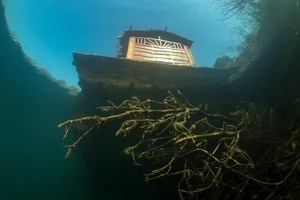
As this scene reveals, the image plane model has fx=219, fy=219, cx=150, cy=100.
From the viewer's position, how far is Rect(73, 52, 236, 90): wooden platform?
862cm

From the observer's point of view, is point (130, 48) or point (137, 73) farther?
point (130, 48)

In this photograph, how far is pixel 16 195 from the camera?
56.5ft

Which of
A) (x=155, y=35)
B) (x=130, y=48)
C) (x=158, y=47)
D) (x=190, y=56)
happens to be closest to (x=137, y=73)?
(x=130, y=48)

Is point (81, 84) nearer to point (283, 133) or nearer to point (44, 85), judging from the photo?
point (283, 133)

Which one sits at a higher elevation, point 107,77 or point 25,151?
point 107,77

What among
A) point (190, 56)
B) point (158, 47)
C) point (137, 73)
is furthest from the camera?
point (190, 56)

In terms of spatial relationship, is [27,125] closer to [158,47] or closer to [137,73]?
[158,47]

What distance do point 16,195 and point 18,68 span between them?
33.6 ft

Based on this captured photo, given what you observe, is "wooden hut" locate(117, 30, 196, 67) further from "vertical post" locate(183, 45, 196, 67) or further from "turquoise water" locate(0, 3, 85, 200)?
"turquoise water" locate(0, 3, 85, 200)

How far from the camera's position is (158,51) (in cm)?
1102

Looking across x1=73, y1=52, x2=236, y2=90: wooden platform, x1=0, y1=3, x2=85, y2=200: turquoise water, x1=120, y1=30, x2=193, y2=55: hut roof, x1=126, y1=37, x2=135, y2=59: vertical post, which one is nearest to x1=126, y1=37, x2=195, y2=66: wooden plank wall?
x1=126, y1=37, x2=135, y2=59: vertical post

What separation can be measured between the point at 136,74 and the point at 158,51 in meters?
2.76

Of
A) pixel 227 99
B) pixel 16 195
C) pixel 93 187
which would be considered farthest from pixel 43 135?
pixel 227 99

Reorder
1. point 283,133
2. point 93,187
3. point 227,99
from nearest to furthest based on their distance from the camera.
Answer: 1. point 283,133
2. point 227,99
3. point 93,187
